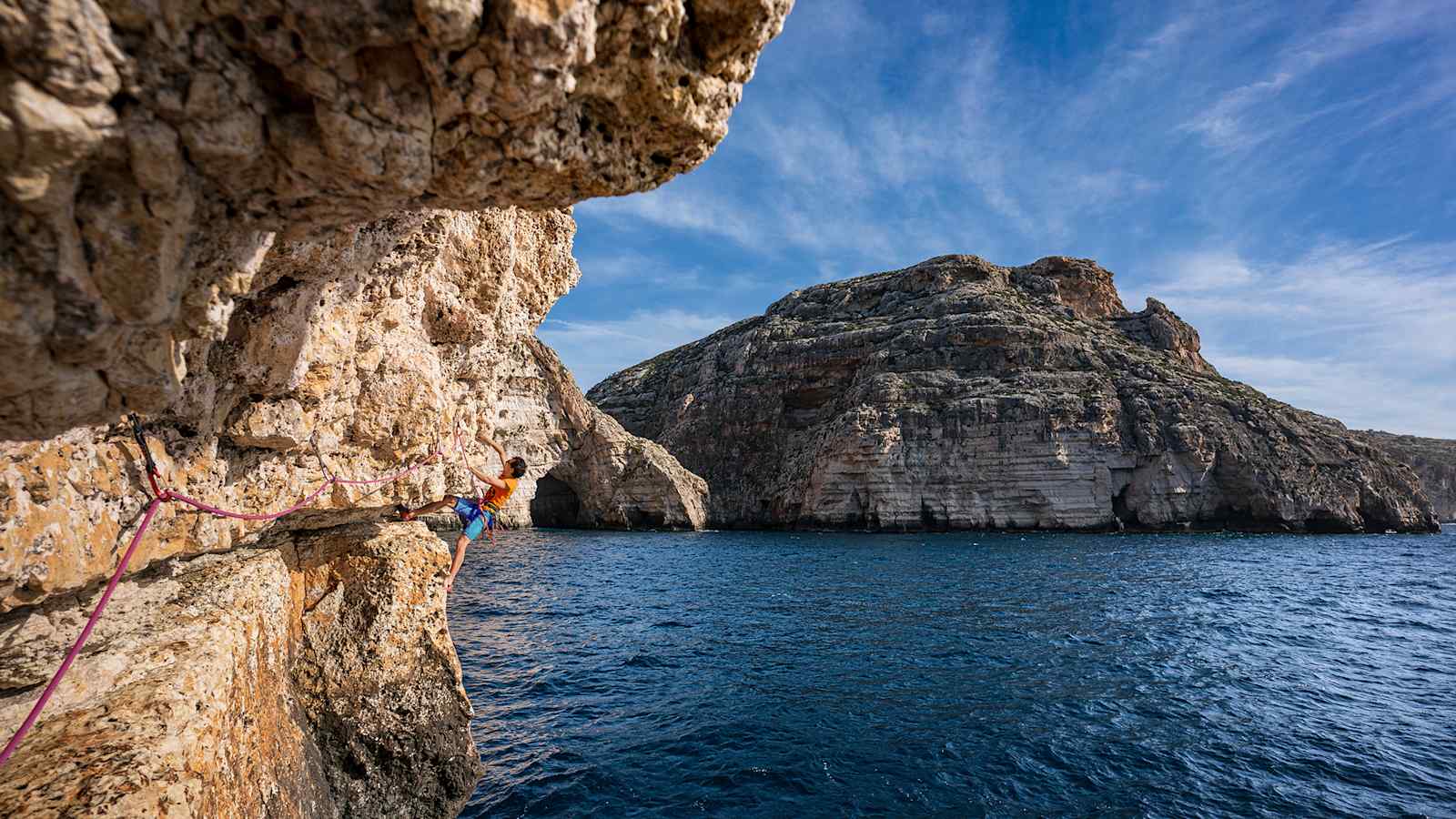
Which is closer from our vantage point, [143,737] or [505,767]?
[143,737]

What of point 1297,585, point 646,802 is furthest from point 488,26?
point 1297,585

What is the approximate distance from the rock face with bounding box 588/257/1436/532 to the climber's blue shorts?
5721 centimetres

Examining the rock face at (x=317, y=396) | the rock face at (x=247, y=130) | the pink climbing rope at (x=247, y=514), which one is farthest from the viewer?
the pink climbing rope at (x=247, y=514)

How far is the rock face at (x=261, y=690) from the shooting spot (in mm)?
3609

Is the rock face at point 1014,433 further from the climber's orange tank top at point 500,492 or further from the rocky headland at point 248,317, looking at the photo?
the rocky headland at point 248,317

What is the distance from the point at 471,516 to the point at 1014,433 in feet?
200

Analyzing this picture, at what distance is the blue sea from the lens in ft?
26.5

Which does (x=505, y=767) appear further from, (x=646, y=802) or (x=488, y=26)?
(x=488, y=26)

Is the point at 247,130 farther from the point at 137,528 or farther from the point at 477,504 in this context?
the point at 477,504

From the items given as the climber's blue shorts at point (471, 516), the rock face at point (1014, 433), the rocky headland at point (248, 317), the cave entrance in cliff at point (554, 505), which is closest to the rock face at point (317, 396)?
the rocky headland at point (248, 317)

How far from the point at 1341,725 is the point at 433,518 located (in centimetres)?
5797

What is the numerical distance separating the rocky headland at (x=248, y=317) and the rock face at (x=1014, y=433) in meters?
59.8

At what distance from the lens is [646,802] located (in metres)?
7.67

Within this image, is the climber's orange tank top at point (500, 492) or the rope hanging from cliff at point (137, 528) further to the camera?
the climber's orange tank top at point (500, 492)
